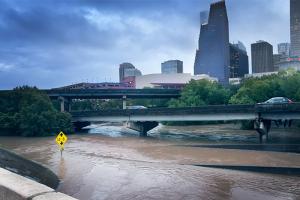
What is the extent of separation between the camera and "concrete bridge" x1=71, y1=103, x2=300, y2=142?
4744cm

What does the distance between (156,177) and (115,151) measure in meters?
18.5

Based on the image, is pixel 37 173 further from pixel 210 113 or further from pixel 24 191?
pixel 210 113

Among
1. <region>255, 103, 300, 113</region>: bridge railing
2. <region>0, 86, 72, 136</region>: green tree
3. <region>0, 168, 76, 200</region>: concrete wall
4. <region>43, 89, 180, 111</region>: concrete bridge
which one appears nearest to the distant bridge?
<region>43, 89, 180, 111</region>: concrete bridge

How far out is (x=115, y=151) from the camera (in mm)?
43156

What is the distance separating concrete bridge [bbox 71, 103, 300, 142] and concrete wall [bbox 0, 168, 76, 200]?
45.9m

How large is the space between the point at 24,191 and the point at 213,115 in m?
51.2

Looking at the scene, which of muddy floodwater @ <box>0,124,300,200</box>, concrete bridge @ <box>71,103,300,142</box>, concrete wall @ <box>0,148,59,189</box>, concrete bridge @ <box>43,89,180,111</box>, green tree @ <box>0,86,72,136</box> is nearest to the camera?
muddy floodwater @ <box>0,124,300,200</box>

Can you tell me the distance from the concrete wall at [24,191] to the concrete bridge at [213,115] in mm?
45912

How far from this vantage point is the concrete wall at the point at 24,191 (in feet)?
13.1

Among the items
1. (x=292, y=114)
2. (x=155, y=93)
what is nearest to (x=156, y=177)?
(x=292, y=114)

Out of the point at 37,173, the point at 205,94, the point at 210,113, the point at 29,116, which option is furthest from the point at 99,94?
the point at 37,173

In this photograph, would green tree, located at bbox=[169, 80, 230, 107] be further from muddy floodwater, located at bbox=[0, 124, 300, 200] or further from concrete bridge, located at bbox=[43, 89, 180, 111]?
muddy floodwater, located at bbox=[0, 124, 300, 200]

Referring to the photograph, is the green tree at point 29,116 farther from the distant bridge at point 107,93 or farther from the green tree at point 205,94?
the green tree at point 205,94

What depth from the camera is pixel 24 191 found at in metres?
4.23
